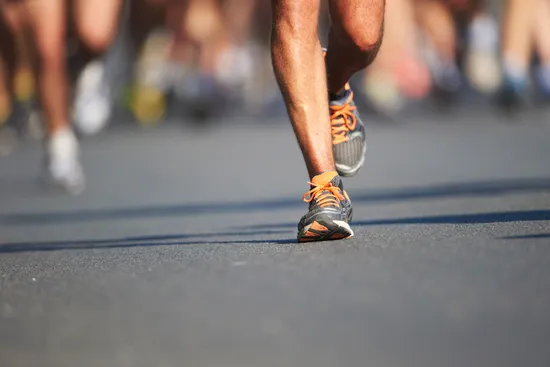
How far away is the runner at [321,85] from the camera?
14.9 ft

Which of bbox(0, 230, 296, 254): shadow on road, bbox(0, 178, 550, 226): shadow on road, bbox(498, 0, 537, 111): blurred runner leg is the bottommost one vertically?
bbox(498, 0, 537, 111): blurred runner leg

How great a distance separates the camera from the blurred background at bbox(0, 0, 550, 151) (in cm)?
1235

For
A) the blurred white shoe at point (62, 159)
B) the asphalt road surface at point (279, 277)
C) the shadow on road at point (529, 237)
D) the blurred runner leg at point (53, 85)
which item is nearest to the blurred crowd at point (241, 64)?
the blurred runner leg at point (53, 85)

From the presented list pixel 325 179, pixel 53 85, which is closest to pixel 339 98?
pixel 325 179

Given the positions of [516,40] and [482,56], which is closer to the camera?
[516,40]

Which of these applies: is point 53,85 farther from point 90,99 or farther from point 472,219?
point 472,219

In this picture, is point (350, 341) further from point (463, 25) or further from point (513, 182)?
point (463, 25)

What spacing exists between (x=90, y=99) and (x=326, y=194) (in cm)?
595

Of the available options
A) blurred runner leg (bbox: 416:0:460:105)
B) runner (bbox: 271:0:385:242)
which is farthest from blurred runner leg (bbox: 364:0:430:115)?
runner (bbox: 271:0:385:242)

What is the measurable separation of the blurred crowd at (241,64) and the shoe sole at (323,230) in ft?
16.4

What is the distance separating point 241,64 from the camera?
55.6 ft

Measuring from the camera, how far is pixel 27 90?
14023mm

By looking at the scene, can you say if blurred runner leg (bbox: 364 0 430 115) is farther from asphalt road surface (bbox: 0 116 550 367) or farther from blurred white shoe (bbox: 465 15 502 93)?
asphalt road surface (bbox: 0 116 550 367)

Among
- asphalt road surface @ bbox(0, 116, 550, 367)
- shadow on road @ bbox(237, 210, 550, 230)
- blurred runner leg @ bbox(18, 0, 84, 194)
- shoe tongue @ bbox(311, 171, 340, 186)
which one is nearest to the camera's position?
asphalt road surface @ bbox(0, 116, 550, 367)
